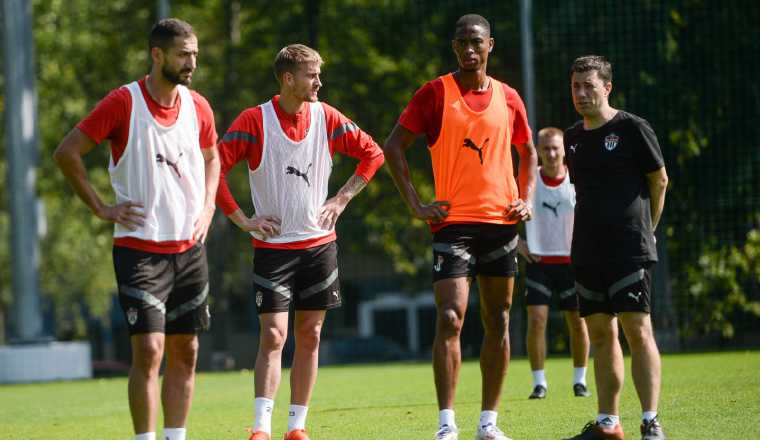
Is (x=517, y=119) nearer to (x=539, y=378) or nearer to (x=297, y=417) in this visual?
(x=297, y=417)

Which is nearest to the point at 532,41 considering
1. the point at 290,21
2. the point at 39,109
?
the point at 290,21

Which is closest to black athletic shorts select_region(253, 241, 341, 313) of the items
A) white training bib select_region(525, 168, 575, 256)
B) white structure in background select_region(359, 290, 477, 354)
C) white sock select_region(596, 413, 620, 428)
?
white sock select_region(596, 413, 620, 428)

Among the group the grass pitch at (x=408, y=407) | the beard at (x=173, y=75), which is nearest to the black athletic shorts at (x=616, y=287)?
the grass pitch at (x=408, y=407)

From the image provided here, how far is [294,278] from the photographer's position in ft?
25.0

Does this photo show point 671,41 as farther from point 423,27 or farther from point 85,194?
point 85,194

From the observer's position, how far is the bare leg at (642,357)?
6945mm

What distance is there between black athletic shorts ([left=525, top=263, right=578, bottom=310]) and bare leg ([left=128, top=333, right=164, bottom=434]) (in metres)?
5.53

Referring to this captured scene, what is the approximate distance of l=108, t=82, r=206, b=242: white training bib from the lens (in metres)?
6.21

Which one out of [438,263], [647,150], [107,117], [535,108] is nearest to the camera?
[107,117]

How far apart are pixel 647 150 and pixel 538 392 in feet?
13.5

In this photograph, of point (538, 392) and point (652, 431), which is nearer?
Answer: point (652, 431)

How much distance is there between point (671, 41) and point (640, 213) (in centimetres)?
1274

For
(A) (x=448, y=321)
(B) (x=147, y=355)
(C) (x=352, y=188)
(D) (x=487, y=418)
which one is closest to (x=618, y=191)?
(A) (x=448, y=321)

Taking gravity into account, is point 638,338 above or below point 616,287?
below
